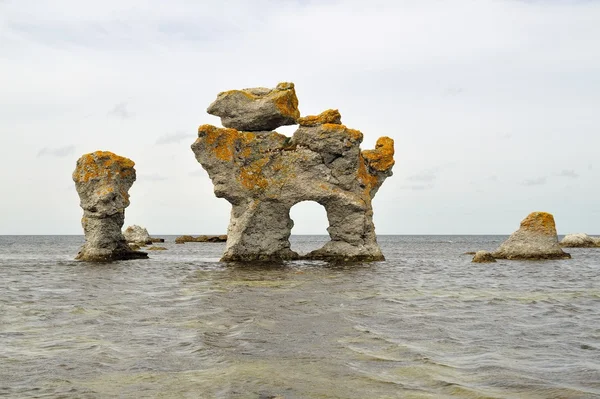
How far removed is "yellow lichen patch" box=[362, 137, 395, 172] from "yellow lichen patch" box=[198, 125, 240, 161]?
8.45 meters

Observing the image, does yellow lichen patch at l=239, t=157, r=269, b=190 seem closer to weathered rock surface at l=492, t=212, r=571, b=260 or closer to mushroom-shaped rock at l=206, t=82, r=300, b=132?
mushroom-shaped rock at l=206, t=82, r=300, b=132

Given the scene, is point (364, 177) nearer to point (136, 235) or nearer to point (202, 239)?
point (136, 235)

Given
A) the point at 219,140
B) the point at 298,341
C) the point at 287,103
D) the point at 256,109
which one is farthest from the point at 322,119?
the point at 298,341

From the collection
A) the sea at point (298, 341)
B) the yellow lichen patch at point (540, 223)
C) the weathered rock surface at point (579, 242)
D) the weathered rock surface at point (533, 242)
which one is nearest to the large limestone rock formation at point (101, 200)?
the sea at point (298, 341)

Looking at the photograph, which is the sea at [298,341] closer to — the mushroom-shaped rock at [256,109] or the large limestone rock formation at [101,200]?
the large limestone rock formation at [101,200]

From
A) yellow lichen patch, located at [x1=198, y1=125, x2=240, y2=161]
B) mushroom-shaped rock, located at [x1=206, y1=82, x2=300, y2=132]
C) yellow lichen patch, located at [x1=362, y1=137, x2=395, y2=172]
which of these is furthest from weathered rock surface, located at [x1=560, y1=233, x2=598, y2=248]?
yellow lichen patch, located at [x1=198, y1=125, x2=240, y2=161]

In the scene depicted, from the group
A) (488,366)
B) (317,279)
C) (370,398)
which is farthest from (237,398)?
(317,279)

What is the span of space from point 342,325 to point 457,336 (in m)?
2.48

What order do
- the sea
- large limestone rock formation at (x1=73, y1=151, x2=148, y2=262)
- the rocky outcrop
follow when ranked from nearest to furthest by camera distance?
the sea
large limestone rock formation at (x1=73, y1=151, x2=148, y2=262)
the rocky outcrop

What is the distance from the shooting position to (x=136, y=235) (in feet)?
261

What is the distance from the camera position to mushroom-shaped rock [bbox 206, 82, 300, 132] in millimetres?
34688

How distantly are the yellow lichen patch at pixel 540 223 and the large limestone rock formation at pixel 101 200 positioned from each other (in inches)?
1028

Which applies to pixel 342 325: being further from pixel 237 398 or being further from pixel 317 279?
pixel 317 279

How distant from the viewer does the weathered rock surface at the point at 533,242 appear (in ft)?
127
